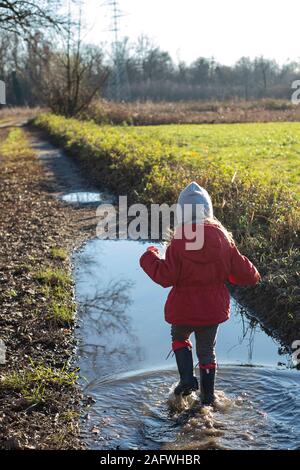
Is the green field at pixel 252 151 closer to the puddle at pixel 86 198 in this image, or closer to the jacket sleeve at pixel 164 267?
the puddle at pixel 86 198

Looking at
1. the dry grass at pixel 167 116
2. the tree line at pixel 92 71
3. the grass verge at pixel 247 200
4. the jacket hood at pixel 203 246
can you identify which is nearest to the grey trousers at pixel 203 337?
the jacket hood at pixel 203 246

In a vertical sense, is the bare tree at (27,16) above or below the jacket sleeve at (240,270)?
above

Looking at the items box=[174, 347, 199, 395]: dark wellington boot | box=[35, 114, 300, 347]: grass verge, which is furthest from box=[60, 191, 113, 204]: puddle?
box=[174, 347, 199, 395]: dark wellington boot

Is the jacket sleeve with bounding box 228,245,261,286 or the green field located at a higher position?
the green field

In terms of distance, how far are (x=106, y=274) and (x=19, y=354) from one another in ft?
9.05

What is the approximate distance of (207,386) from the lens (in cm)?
429

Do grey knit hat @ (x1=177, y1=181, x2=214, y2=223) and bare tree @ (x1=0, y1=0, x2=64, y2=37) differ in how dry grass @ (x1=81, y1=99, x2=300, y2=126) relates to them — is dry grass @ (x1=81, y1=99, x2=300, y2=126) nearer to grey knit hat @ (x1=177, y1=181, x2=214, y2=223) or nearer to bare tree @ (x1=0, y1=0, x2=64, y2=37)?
bare tree @ (x1=0, y1=0, x2=64, y2=37)

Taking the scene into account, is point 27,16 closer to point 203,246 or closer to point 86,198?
point 86,198

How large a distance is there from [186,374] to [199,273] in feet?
2.40

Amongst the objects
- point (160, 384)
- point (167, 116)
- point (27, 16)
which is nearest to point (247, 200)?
point (160, 384)

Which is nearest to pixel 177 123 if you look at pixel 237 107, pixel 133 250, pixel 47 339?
pixel 237 107

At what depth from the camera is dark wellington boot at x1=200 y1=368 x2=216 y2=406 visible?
429 cm

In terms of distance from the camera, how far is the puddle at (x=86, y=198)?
41.8 ft

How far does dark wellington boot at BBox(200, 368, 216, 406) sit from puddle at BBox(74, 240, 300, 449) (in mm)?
78
